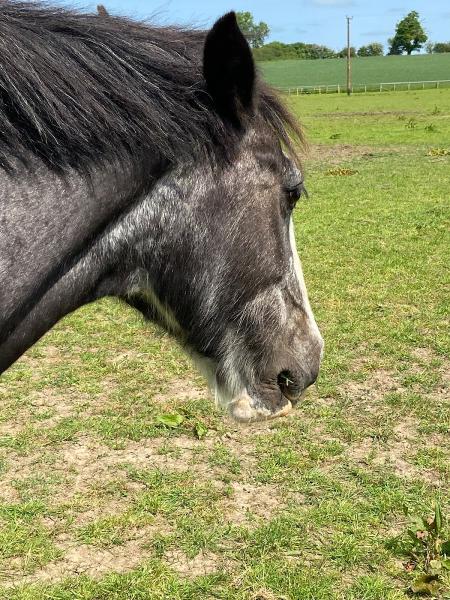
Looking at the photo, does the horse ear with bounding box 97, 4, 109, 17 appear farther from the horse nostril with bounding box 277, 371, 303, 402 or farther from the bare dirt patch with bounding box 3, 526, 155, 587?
the bare dirt patch with bounding box 3, 526, 155, 587

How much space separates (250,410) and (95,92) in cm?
122

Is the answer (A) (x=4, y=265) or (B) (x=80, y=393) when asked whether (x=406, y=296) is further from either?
(A) (x=4, y=265)

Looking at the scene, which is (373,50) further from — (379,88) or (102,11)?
(102,11)

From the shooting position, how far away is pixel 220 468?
411 centimetres

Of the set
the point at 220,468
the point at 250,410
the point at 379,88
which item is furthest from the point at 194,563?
the point at 379,88

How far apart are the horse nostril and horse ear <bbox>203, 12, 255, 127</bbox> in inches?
35.7

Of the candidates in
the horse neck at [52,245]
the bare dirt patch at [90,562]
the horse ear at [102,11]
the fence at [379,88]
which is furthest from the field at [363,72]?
the horse neck at [52,245]

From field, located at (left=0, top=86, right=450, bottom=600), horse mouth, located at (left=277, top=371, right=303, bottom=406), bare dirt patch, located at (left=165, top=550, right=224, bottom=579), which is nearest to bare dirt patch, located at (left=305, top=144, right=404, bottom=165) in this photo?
field, located at (left=0, top=86, right=450, bottom=600)

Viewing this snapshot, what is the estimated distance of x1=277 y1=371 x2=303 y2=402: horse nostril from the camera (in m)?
2.35

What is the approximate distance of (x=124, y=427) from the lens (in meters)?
4.58

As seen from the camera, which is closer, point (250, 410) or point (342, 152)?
point (250, 410)

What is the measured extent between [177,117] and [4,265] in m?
0.63

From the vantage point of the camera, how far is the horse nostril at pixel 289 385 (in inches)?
92.4

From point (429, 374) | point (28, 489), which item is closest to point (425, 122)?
point (429, 374)
